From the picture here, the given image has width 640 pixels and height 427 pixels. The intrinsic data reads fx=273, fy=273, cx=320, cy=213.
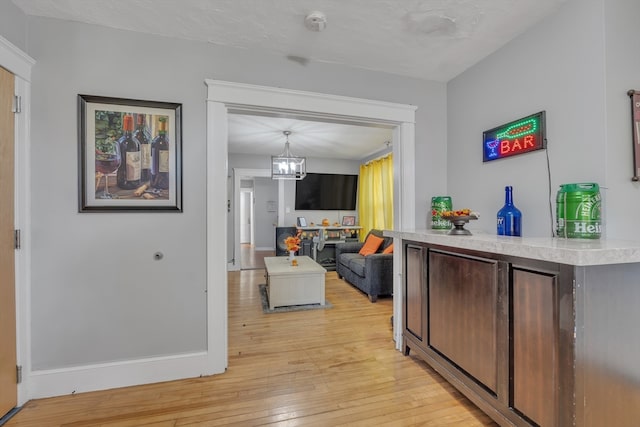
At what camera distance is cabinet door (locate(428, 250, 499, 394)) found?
1.46 meters

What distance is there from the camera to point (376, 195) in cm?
561

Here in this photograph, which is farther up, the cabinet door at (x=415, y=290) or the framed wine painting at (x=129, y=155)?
the framed wine painting at (x=129, y=155)

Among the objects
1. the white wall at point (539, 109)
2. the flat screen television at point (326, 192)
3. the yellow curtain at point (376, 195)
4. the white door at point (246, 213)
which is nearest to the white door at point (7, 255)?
the white wall at point (539, 109)

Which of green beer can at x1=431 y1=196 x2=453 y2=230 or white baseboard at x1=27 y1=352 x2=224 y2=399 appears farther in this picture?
green beer can at x1=431 y1=196 x2=453 y2=230

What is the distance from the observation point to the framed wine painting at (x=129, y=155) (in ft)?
5.92

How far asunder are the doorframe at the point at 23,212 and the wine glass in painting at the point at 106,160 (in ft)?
1.18

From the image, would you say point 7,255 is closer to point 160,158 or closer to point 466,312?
point 160,158

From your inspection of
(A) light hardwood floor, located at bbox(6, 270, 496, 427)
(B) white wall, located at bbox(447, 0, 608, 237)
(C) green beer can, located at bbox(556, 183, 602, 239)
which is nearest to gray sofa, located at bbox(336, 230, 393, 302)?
(A) light hardwood floor, located at bbox(6, 270, 496, 427)

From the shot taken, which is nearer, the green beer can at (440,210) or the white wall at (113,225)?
the white wall at (113,225)

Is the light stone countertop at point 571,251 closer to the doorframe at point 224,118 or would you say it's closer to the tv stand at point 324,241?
the doorframe at point 224,118

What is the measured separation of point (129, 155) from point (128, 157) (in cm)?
2

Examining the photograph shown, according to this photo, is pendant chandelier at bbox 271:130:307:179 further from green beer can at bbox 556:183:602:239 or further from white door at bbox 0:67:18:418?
green beer can at bbox 556:183:602:239

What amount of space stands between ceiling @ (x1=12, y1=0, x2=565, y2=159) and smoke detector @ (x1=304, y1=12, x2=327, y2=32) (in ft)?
0.05

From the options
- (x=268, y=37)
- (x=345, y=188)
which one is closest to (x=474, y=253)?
(x=268, y=37)
